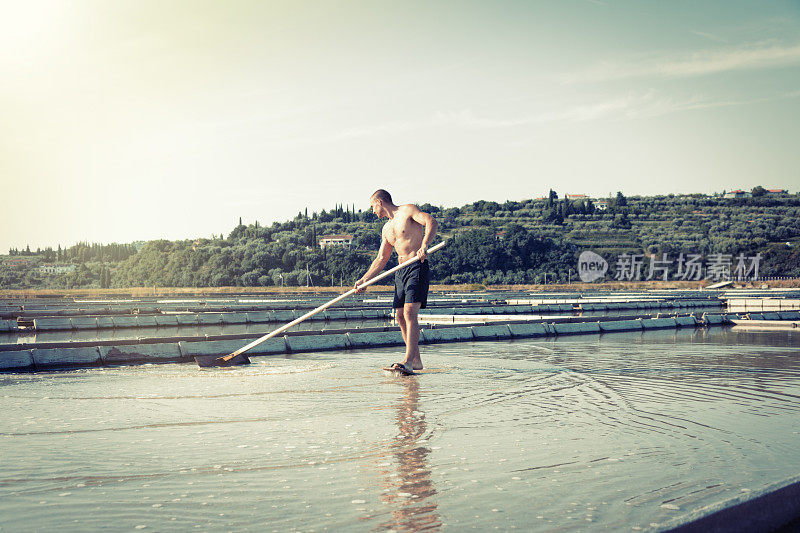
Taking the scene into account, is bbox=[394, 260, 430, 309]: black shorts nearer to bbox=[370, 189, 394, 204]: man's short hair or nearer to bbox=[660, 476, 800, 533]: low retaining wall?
bbox=[370, 189, 394, 204]: man's short hair

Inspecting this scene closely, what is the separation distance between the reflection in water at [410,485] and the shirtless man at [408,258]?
10.8ft

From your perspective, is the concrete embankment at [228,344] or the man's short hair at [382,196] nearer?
the man's short hair at [382,196]

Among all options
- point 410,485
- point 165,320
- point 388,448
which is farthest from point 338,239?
point 410,485

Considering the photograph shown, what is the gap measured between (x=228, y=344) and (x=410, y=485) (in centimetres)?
851

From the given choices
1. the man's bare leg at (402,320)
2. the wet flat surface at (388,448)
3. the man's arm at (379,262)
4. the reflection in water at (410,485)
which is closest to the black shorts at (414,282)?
the man's bare leg at (402,320)

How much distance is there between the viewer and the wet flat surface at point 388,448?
3.50 m

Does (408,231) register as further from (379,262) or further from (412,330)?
(412,330)

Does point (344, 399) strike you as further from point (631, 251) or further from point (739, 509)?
point (631, 251)

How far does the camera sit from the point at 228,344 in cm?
1200

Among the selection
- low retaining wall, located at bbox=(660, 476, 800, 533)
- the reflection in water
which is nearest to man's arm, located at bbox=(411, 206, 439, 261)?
the reflection in water

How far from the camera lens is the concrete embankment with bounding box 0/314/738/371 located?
10.5m

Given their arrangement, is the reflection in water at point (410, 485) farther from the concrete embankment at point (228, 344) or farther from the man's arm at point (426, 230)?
the concrete embankment at point (228, 344)

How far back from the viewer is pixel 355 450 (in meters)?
4.82

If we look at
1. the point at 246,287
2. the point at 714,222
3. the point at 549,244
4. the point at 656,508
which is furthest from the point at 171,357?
the point at 714,222
